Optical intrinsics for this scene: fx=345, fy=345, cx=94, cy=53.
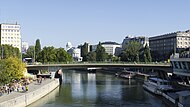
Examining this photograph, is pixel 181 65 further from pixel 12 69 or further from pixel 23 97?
pixel 23 97

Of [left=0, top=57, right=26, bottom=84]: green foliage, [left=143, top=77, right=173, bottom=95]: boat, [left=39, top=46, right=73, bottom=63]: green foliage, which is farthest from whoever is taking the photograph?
[left=39, top=46, right=73, bottom=63]: green foliage

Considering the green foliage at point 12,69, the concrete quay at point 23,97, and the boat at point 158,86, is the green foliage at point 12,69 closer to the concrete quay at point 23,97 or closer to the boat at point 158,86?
the concrete quay at point 23,97

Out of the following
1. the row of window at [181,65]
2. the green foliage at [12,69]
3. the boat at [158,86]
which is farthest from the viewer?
the row of window at [181,65]

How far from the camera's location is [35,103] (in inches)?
2156

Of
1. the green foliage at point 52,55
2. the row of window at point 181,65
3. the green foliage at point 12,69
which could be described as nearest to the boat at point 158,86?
the row of window at point 181,65

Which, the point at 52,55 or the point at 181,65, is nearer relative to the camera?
the point at 181,65

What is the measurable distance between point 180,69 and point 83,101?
29607 mm

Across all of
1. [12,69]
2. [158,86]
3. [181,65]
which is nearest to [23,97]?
[12,69]

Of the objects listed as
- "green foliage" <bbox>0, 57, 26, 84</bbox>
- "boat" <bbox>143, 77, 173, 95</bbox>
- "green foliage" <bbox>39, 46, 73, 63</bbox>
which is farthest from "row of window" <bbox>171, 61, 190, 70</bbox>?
"green foliage" <bbox>39, 46, 73, 63</bbox>

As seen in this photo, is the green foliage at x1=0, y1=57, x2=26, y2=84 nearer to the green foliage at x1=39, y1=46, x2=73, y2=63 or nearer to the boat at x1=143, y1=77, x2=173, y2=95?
the boat at x1=143, y1=77, x2=173, y2=95

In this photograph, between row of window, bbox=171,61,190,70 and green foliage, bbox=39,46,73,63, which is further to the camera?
green foliage, bbox=39,46,73,63

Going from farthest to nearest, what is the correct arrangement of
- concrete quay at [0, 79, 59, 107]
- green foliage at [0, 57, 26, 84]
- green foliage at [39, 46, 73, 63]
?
green foliage at [39, 46, 73, 63] < green foliage at [0, 57, 26, 84] < concrete quay at [0, 79, 59, 107]

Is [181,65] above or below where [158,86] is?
above

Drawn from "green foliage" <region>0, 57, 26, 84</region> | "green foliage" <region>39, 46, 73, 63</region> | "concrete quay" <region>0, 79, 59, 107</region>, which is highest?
"green foliage" <region>39, 46, 73, 63</region>
